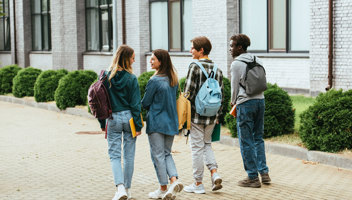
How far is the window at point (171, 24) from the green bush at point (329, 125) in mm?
12991

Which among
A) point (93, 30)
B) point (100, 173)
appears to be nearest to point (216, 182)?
point (100, 173)

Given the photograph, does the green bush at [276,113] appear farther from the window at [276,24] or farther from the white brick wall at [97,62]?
the white brick wall at [97,62]

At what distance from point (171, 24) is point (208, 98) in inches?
651

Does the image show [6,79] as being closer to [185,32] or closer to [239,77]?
[185,32]

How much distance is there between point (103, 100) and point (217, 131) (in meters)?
1.61

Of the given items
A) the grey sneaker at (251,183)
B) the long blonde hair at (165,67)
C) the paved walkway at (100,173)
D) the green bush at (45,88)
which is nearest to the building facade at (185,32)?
the green bush at (45,88)

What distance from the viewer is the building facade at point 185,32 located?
651 inches

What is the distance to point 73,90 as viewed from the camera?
1733 centimetres

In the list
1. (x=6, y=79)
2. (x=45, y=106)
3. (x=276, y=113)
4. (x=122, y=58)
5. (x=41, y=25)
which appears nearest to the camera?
(x=122, y=58)

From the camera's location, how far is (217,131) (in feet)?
24.8

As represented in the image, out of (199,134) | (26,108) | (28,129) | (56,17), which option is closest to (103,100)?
(199,134)

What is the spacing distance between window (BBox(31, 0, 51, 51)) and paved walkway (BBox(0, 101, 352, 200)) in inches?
821

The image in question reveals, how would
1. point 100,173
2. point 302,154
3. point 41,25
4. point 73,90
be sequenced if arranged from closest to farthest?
point 100,173 → point 302,154 → point 73,90 → point 41,25

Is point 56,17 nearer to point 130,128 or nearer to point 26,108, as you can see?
point 26,108
